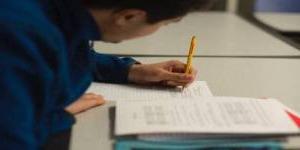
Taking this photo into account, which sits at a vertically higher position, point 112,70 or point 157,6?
point 157,6

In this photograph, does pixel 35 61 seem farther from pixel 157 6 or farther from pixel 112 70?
pixel 112 70

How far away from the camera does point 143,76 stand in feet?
3.83

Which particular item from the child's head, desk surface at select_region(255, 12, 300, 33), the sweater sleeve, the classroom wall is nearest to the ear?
the child's head

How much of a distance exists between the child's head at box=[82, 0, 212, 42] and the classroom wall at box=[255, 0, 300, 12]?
1.70 meters

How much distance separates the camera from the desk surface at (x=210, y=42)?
5.14 feet

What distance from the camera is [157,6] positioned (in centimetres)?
81

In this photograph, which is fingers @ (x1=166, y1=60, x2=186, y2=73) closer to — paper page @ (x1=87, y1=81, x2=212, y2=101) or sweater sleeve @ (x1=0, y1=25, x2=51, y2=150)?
paper page @ (x1=87, y1=81, x2=212, y2=101)

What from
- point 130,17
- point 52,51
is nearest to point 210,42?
point 130,17

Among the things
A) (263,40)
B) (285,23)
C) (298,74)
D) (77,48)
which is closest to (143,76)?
(77,48)

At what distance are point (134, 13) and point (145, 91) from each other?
340mm

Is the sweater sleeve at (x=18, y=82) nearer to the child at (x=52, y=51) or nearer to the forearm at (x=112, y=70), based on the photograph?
the child at (x=52, y=51)

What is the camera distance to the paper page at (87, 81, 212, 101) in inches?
42.6

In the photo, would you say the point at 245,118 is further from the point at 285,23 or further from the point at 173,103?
the point at 285,23

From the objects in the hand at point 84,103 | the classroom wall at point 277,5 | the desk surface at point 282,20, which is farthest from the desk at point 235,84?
the classroom wall at point 277,5
